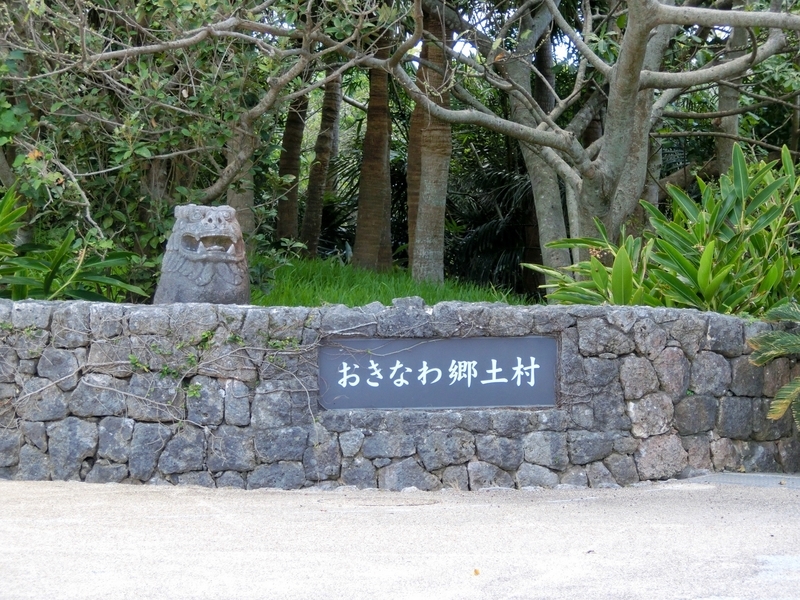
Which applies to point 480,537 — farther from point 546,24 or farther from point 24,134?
point 546,24

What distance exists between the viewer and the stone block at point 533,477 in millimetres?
5523

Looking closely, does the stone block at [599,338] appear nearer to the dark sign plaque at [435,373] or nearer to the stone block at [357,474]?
the dark sign plaque at [435,373]

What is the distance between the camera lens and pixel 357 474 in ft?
17.7

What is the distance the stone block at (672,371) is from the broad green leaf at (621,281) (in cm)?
70

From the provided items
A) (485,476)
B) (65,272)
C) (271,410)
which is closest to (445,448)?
(485,476)

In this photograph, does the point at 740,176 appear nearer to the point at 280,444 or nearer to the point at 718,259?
the point at 718,259

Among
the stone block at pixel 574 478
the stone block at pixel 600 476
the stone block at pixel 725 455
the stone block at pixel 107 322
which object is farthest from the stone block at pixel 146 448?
the stone block at pixel 725 455

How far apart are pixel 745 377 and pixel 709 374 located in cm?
27

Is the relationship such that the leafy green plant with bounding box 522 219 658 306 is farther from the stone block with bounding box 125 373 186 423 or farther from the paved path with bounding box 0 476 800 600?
the stone block with bounding box 125 373 186 423

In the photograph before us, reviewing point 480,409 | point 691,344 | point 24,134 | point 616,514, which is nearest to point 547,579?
point 616,514

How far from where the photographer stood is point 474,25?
870cm

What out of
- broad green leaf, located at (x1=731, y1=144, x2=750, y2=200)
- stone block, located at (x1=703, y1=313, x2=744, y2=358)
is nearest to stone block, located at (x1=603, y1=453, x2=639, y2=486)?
stone block, located at (x1=703, y1=313, x2=744, y2=358)

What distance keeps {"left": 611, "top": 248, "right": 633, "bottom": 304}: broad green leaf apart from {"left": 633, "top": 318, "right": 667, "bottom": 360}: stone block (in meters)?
0.66

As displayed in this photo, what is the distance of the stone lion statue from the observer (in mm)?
5719
